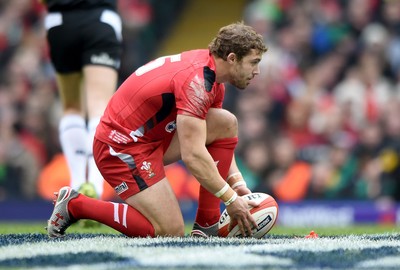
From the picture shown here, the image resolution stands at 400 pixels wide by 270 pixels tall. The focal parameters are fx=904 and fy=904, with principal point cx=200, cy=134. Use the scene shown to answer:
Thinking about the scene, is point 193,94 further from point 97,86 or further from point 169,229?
Answer: point 97,86

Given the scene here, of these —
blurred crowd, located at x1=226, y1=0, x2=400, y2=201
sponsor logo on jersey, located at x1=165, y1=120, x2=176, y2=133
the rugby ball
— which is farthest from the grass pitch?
blurred crowd, located at x1=226, y1=0, x2=400, y2=201

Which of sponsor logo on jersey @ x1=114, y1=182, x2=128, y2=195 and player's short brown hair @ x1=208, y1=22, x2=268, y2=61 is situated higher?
player's short brown hair @ x1=208, y1=22, x2=268, y2=61

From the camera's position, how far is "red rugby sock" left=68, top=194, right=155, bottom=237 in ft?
18.7

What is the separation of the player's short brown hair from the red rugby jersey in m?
0.11

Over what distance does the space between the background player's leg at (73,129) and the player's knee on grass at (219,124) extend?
5.54ft

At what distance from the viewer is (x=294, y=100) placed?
40.2ft

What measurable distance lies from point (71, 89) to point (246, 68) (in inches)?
96.6

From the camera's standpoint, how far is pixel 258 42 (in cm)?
558

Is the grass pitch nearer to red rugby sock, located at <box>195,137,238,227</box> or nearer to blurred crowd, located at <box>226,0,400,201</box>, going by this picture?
red rugby sock, located at <box>195,137,238,227</box>

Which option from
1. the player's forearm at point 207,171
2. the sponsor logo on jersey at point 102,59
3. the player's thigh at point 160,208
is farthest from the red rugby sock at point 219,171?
the sponsor logo on jersey at point 102,59

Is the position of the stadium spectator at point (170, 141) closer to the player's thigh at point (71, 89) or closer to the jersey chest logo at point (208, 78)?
the jersey chest logo at point (208, 78)

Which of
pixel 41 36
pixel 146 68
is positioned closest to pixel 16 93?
pixel 41 36

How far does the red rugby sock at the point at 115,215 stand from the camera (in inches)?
225

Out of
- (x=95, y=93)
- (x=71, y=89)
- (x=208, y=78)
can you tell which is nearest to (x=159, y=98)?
(x=208, y=78)
